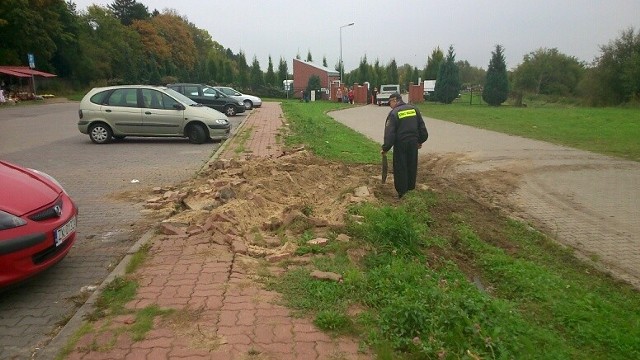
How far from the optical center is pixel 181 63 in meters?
78.0

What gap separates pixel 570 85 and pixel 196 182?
190ft

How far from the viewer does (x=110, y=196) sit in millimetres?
8000

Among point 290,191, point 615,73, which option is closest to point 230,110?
point 290,191

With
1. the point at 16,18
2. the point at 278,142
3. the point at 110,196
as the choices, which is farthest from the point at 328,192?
the point at 16,18

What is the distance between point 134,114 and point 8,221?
10.7m

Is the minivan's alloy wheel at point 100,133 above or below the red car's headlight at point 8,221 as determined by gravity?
below

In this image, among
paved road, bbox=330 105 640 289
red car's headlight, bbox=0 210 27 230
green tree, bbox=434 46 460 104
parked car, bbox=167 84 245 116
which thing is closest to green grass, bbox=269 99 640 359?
paved road, bbox=330 105 640 289

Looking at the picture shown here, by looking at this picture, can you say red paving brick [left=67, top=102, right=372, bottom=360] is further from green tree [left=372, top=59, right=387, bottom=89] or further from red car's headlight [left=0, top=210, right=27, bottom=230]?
green tree [left=372, top=59, right=387, bottom=89]

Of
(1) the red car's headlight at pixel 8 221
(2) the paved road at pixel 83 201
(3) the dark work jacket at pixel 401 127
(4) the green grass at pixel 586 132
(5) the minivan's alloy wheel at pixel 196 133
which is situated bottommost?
(4) the green grass at pixel 586 132

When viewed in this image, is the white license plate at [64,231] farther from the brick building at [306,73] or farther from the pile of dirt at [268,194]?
the brick building at [306,73]

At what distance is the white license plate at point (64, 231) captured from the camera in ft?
14.5

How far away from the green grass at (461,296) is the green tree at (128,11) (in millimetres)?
82795

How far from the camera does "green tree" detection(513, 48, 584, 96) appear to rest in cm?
5691

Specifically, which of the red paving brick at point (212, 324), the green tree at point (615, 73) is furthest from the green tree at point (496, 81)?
the red paving brick at point (212, 324)
